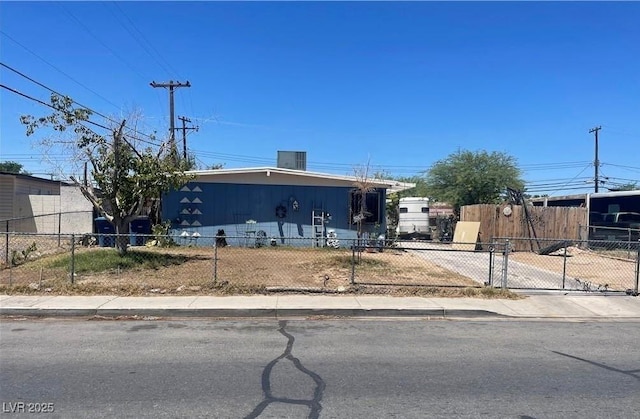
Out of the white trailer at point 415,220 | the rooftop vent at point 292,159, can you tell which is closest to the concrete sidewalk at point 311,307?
the rooftop vent at point 292,159

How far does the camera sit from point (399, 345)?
7.01 meters

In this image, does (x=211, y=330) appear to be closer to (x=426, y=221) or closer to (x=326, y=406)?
(x=326, y=406)

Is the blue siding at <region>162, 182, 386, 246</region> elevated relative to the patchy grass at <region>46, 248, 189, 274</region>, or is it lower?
elevated

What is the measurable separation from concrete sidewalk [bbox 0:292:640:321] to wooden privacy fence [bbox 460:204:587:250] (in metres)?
12.5

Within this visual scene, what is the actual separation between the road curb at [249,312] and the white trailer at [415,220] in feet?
74.7

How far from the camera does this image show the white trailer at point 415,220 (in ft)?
105

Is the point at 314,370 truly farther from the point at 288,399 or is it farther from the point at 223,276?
the point at 223,276

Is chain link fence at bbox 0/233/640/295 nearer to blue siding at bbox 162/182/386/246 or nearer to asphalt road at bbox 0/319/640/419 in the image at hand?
blue siding at bbox 162/182/386/246

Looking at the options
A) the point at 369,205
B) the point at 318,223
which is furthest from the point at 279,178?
the point at 369,205

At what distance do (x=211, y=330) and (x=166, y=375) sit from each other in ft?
7.75

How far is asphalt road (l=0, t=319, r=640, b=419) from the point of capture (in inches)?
181

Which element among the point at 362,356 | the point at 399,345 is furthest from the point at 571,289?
the point at 362,356

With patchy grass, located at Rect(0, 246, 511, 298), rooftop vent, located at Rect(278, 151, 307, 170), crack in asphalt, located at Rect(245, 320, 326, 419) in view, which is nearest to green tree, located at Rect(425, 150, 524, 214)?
rooftop vent, located at Rect(278, 151, 307, 170)

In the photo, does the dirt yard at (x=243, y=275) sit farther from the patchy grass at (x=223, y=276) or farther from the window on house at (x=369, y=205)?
the window on house at (x=369, y=205)
